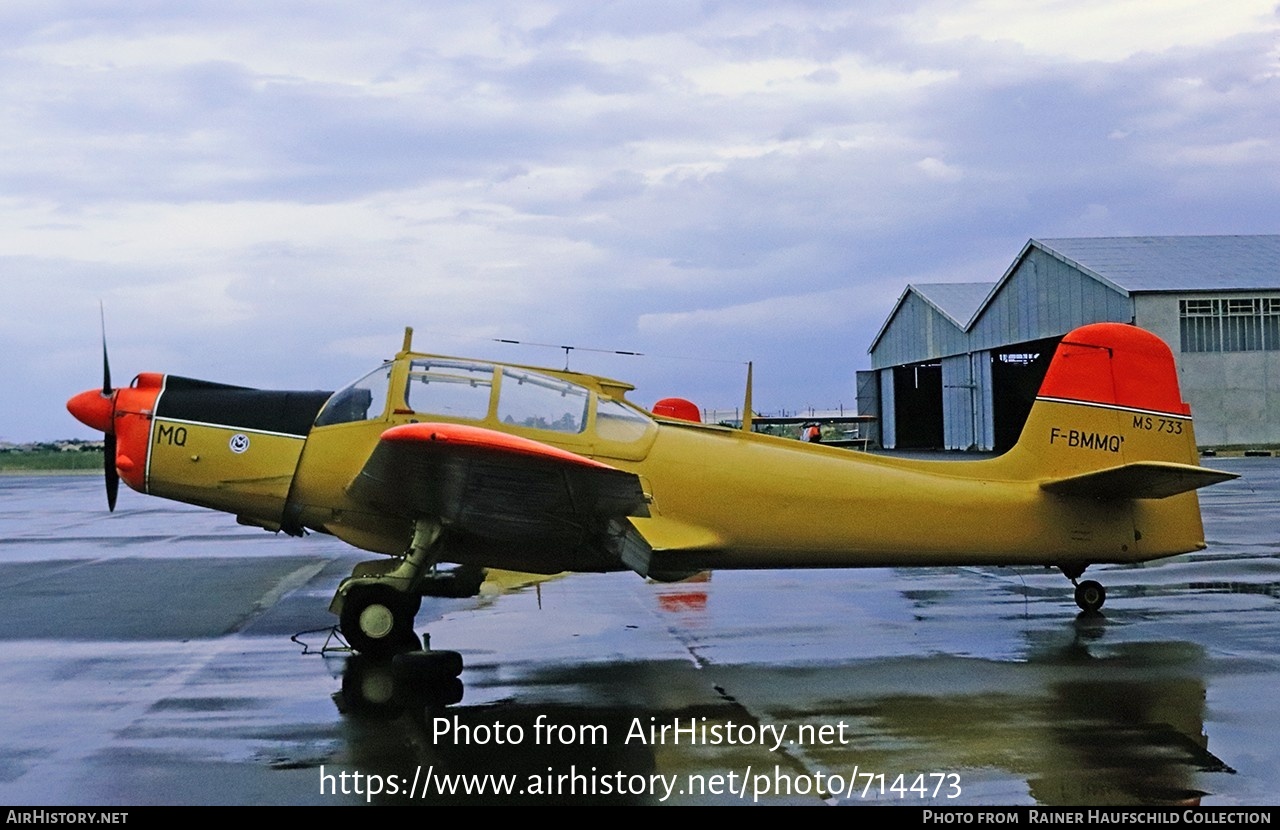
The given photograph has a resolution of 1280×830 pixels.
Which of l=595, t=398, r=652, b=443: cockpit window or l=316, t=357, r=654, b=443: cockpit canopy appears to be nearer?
l=316, t=357, r=654, b=443: cockpit canopy

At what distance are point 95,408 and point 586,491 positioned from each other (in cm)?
398

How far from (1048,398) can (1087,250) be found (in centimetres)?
3672

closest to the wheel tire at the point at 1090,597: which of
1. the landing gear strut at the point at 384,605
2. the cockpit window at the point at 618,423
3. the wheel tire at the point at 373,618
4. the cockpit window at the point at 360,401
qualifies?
the cockpit window at the point at 618,423

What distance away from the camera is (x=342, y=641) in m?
9.02

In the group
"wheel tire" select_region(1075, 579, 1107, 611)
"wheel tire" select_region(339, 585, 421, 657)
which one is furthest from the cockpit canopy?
"wheel tire" select_region(1075, 579, 1107, 611)

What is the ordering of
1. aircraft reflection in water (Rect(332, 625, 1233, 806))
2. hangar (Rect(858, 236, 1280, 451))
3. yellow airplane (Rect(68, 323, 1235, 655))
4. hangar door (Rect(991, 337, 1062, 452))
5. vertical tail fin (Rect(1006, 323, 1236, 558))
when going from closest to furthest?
aircraft reflection in water (Rect(332, 625, 1233, 806)) → yellow airplane (Rect(68, 323, 1235, 655)) → vertical tail fin (Rect(1006, 323, 1236, 558)) → hangar (Rect(858, 236, 1280, 451)) → hangar door (Rect(991, 337, 1062, 452))

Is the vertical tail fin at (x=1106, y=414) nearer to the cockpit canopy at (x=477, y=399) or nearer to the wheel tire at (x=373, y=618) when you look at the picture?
the cockpit canopy at (x=477, y=399)

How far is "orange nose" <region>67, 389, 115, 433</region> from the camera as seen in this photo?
8.91m

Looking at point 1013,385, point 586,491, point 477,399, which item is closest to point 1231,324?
point 1013,385

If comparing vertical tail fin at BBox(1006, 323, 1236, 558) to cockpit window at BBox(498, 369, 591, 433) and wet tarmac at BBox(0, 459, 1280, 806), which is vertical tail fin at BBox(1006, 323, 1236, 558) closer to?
wet tarmac at BBox(0, 459, 1280, 806)

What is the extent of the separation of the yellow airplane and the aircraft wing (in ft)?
0.07

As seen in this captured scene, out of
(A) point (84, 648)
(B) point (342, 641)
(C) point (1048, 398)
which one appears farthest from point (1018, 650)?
(A) point (84, 648)

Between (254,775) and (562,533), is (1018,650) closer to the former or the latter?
(562,533)

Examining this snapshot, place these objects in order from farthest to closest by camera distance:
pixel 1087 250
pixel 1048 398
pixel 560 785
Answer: pixel 1087 250, pixel 1048 398, pixel 560 785
